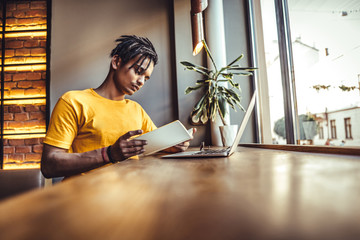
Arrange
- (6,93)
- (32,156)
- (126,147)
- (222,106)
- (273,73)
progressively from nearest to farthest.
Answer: (126,147), (222,106), (273,73), (32,156), (6,93)

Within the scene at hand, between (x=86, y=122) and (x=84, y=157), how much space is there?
0.31 m

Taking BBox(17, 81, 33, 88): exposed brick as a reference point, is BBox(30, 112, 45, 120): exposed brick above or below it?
below

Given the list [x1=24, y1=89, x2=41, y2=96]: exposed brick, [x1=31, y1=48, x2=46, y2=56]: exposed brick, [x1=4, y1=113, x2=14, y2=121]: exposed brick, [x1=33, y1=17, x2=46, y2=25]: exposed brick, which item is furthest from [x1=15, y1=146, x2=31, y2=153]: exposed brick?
[x1=33, y1=17, x2=46, y2=25]: exposed brick

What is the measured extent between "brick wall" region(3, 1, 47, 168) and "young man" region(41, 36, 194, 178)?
4.48 ft

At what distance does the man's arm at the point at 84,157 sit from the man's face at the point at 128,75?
542 millimetres

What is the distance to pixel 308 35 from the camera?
4.71 ft

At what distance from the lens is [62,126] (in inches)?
43.4

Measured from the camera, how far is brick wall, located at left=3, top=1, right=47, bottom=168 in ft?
7.57

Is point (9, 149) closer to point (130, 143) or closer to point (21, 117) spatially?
point (21, 117)

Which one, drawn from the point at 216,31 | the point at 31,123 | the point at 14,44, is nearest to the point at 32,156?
the point at 31,123

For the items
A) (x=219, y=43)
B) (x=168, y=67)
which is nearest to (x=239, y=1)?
(x=219, y=43)

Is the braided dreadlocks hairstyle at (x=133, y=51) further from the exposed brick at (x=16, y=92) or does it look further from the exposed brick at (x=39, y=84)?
the exposed brick at (x=16, y=92)

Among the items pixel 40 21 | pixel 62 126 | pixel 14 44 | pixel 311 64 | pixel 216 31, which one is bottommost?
pixel 62 126

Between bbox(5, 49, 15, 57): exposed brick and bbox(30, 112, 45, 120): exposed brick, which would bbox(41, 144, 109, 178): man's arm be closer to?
bbox(30, 112, 45, 120): exposed brick
